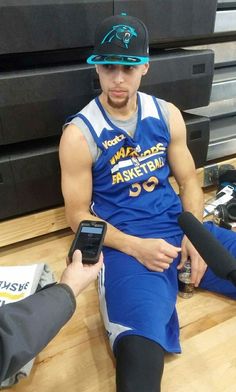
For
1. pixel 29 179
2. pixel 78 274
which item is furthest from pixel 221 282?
pixel 29 179

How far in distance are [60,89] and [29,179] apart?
0.96 ft

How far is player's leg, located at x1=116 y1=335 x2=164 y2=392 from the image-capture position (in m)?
0.70

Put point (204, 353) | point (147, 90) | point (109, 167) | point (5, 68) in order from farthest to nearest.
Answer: point (147, 90) → point (5, 68) → point (109, 167) → point (204, 353)

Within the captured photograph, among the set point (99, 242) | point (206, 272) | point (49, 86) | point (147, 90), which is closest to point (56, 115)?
point (49, 86)

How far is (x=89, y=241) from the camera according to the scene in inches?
30.8

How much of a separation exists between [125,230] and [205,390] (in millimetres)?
428

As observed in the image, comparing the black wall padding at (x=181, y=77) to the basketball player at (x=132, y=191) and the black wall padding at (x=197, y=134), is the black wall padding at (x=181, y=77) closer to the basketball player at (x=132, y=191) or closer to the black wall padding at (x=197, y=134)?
the black wall padding at (x=197, y=134)

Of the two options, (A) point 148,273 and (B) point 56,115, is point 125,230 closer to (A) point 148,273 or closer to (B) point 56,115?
(A) point 148,273

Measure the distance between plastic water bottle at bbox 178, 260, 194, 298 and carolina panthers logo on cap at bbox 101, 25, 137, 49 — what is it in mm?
588

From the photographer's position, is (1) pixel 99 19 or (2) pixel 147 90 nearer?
(1) pixel 99 19

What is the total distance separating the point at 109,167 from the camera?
1008 millimetres

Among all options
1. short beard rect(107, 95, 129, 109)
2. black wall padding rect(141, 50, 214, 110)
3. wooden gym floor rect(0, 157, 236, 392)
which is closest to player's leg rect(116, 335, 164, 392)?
wooden gym floor rect(0, 157, 236, 392)

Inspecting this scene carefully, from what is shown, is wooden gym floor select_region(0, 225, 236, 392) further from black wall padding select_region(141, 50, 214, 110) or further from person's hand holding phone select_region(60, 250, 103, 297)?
black wall padding select_region(141, 50, 214, 110)

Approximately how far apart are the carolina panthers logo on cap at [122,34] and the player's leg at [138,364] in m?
0.68
